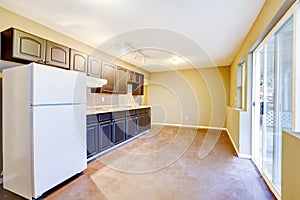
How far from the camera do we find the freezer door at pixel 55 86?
1.85 m

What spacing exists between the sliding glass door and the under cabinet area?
281 centimetres

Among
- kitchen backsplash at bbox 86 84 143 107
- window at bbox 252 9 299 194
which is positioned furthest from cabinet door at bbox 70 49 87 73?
window at bbox 252 9 299 194

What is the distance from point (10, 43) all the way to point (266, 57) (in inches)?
142

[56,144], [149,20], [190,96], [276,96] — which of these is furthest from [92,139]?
[190,96]

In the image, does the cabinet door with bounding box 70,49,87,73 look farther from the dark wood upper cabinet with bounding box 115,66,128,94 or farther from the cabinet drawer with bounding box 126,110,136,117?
the cabinet drawer with bounding box 126,110,136,117

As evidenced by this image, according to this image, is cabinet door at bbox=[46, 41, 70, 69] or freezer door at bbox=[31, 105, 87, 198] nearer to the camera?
freezer door at bbox=[31, 105, 87, 198]

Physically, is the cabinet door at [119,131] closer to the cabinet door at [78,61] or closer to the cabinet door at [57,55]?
the cabinet door at [78,61]

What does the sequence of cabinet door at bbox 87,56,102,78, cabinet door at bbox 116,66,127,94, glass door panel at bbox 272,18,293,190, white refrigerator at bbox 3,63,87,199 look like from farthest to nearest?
cabinet door at bbox 116,66,127,94 → cabinet door at bbox 87,56,102,78 → white refrigerator at bbox 3,63,87,199 → glass door panel at bbox 272,18,293,190

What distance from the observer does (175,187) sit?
2.17 m

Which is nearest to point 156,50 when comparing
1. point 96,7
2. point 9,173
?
point 96,7

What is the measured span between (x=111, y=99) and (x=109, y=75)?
91 centimetres

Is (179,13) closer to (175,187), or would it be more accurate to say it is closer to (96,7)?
(96,7)

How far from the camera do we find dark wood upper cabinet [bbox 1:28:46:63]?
81.6 inches

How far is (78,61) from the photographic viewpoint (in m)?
3.08
